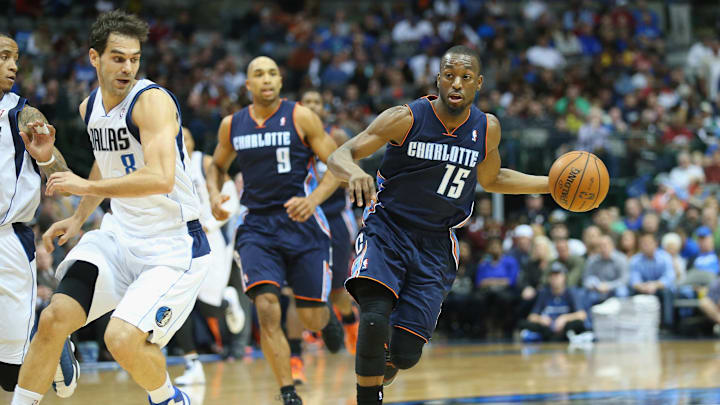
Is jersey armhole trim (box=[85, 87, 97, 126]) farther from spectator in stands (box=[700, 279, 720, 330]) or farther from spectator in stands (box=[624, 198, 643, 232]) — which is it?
spectator in stands (box=[624, 198, 643, 232])

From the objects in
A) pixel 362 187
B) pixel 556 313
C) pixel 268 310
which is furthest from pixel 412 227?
pixel 556 313

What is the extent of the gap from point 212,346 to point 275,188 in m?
5.04

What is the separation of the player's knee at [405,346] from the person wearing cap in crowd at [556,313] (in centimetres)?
738

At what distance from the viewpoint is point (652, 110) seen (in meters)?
16.7

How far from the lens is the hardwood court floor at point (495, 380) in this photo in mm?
6719

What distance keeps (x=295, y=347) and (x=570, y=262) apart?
5.80 meters

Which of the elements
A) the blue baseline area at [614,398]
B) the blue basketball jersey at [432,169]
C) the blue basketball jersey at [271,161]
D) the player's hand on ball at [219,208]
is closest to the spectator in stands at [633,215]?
the blue baseline area at [614,398]

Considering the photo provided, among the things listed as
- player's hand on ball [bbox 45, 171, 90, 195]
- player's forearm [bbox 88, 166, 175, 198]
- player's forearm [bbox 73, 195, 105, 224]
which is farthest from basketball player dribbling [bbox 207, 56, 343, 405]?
player's hand on ball [bbox 45, 171, 90, 195]

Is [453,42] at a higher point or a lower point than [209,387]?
higher

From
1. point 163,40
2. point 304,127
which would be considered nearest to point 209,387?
point 304,127

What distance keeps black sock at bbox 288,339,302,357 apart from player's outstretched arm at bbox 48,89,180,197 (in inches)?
143

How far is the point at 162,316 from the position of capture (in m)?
4.50

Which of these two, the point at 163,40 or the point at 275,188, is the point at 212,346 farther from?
the point at 163,40

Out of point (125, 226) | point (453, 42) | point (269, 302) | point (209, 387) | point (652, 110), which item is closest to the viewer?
point (125, 226)
